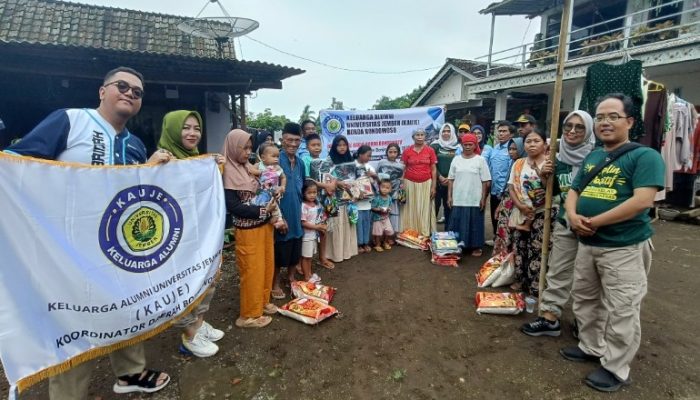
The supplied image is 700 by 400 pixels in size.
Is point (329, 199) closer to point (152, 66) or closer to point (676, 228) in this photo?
point (152, 66)

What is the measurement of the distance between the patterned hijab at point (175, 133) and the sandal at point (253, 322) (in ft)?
4.89

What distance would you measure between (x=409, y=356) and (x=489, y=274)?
1.65 meters

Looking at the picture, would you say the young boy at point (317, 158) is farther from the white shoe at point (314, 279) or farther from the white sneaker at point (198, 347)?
the white sneaker at point (198, 347)

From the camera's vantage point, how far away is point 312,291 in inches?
140

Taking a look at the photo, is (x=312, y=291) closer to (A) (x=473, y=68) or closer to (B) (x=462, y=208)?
(B) (x=462, y=208)

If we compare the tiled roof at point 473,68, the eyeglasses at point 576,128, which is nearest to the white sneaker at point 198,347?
the eyeglasses at point 576,128

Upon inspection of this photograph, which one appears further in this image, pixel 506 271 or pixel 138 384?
pixel 506 271

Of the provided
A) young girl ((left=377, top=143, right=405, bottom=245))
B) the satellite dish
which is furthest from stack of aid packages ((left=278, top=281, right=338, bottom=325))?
the satellite dish

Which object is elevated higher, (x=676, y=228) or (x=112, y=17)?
(x=112, y=17)

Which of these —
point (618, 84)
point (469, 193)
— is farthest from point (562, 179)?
point (469, 193)

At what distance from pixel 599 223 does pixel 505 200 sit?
1829 millimetres

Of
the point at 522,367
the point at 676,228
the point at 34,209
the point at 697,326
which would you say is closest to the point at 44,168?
the point at 34,209

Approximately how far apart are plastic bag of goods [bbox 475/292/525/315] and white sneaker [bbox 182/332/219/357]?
7.67ft

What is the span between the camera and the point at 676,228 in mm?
6250
